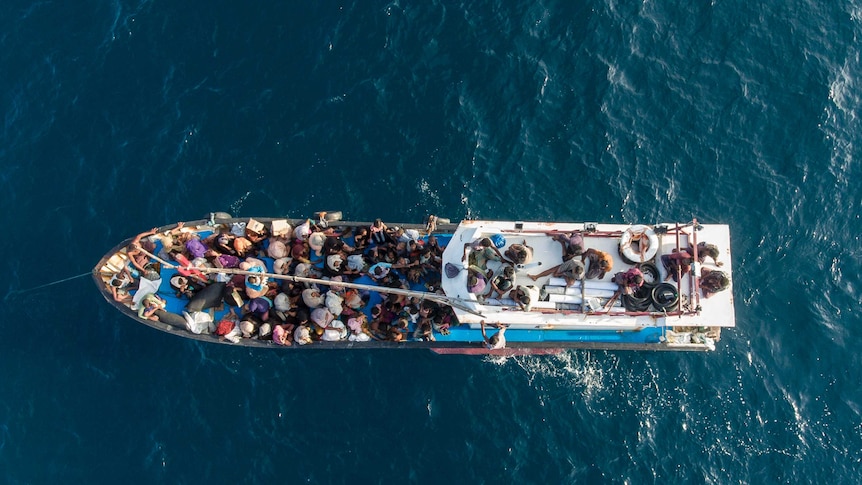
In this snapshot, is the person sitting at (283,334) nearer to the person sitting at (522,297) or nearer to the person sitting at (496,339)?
the person sitting at (496,339)

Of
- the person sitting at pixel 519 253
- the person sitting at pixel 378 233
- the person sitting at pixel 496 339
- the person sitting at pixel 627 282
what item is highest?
the person sitting at pixel 378 233

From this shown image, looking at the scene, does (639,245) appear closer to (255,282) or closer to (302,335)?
(302,335)

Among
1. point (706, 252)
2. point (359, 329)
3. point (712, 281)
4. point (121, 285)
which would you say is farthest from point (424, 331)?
point (121, 285)

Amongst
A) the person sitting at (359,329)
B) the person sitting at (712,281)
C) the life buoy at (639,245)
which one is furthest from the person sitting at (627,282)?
the person sitting at (359,329)

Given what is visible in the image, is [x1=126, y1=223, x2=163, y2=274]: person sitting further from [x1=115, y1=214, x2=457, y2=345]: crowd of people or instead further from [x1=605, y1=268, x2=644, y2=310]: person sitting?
[x1=605, y1=268, x2=644, y2=310]: person sitting

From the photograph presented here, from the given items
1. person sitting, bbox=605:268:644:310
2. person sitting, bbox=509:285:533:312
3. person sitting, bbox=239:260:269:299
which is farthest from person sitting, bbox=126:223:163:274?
person sitting, bbox=605:268:644:310

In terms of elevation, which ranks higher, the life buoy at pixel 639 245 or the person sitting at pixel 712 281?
the life buoy at pixel 639 245

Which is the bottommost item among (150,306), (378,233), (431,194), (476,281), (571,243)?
(150,306)
